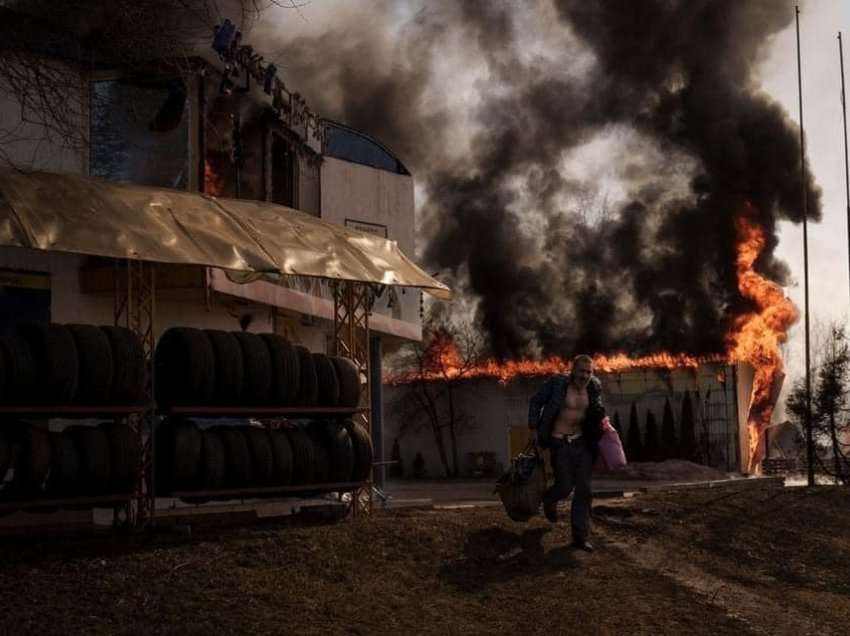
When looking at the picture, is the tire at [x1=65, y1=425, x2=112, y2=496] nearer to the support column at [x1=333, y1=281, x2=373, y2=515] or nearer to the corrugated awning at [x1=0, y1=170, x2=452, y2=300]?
the corrugated awning at [x1=0, y1=170, x2=452, y2=300]

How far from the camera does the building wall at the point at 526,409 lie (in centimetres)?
3638

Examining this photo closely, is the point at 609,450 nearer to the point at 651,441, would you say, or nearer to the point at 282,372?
the point at 282,372

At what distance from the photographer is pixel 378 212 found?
1173 inches

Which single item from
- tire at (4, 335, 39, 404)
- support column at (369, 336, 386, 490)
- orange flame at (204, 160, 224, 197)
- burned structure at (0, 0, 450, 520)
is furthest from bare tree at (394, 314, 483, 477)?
tire at (4, 335, 39, 404)

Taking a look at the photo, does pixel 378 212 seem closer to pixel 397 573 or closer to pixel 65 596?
pixel 397 573

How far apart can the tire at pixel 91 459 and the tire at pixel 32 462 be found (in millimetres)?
363

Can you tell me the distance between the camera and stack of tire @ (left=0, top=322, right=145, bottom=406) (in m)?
10.8

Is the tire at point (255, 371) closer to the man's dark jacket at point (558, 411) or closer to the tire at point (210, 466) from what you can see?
the tire at point (210, 466)

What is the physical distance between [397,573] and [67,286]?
283 inches

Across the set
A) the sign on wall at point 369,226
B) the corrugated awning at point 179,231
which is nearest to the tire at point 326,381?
the corrugated awning at point 179,231

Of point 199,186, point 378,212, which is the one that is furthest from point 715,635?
point 378,212

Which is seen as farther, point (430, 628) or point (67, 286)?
point (67, 286)

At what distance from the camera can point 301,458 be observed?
43.2 ft

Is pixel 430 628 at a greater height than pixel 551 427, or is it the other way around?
pixel 551 427
